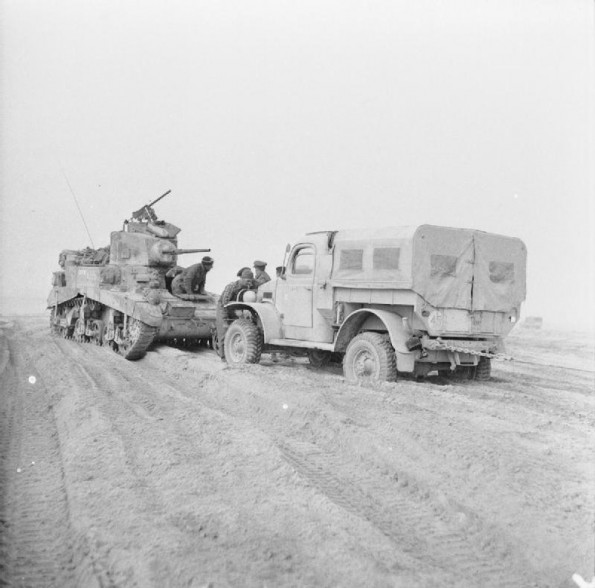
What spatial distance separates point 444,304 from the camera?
27.7ft

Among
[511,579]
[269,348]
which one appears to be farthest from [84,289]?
[511,579]

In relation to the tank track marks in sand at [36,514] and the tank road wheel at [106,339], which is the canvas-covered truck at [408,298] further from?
the tank road wheel at [106,339]

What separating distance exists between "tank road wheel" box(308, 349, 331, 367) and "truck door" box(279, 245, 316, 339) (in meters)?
0.94

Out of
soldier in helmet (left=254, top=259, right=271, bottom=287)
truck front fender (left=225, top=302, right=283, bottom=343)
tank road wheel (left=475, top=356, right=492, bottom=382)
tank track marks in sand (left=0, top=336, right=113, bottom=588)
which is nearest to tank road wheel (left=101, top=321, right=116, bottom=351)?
soldier in helmet (left=254, top=259, right=271, bottom=287)

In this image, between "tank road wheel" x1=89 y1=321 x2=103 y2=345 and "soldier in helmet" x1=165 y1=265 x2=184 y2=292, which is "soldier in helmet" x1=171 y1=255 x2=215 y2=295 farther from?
"tank road wheel" x1=89 y1=321 x2=103 y2=345

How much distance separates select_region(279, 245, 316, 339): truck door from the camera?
9.98m

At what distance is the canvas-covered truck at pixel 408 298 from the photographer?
27.5 ft

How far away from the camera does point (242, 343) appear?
35.6 ft

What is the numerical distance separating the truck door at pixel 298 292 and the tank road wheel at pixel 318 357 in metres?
0.94

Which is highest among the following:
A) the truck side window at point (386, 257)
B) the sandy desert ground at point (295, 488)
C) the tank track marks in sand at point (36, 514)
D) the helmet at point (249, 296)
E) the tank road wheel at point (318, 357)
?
the truck side window at point (386, 257)

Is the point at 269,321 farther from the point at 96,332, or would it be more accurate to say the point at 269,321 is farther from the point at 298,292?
the point at 96,332

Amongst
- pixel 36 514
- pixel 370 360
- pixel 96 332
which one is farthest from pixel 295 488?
pixel 96 332

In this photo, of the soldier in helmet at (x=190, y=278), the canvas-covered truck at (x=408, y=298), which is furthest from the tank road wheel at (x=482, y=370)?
the soldier in helmet at (x=190, y=278)

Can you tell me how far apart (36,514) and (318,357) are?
7.39 metres
